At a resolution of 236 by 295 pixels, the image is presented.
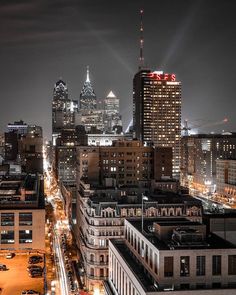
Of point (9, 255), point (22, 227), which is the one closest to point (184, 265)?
point (9, 255)

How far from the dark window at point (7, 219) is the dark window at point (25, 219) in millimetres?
1403

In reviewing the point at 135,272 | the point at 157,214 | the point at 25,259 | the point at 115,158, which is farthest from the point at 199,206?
the point at 115,158

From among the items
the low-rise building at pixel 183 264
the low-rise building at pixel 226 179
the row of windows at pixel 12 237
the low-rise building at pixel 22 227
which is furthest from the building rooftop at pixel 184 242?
the low-rise building at pixel 226 179

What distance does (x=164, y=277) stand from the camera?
40.4 meters

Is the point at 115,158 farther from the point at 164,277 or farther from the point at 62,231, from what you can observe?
the point at 164,277

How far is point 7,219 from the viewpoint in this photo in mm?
87438

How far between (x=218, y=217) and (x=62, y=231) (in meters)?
55.6

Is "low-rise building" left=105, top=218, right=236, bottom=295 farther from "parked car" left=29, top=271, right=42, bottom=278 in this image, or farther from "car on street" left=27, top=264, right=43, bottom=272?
"car on street" left=27, top=264, right=43, bottom=272

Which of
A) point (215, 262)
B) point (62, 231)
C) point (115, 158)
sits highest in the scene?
point (115, 158)

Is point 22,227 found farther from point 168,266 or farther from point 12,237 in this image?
point 168,266

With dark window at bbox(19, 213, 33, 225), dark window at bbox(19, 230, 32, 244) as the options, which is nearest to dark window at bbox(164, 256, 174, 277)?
dark window at bbox(19, 230, 32, 244)

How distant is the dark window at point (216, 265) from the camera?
135ft

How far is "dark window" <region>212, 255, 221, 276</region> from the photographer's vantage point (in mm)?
41188

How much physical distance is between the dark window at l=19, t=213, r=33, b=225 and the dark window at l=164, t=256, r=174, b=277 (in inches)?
1962
